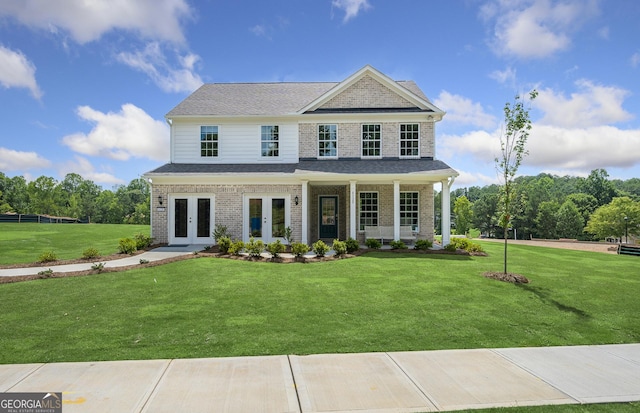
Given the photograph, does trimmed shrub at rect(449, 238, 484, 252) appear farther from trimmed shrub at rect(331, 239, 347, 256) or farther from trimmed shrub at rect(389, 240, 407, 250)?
trimmed shrub at rect(331, 239, 347, 256)

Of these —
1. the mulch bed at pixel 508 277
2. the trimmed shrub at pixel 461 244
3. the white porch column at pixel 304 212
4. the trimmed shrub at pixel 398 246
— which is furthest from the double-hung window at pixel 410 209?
the mulch bed at pixel 508 277

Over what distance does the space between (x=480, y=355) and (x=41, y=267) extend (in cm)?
1340

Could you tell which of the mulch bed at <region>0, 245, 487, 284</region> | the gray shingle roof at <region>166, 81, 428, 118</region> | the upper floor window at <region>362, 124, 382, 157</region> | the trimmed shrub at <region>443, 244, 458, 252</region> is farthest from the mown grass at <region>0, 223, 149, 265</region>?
the trimmed shrub at <region>443, 244, 458, 252</region>

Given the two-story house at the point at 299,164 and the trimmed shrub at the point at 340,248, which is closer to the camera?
the trimmed shrub at the point at 340,248

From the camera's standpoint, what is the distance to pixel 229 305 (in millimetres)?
7668

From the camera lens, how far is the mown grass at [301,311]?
223 inches

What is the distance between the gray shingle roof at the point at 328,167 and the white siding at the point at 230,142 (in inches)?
17.1

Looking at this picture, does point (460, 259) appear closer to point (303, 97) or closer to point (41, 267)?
point (303, 97)

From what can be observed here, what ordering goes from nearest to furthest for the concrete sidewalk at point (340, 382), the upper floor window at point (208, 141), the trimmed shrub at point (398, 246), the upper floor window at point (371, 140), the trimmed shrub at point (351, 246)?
the concrete sidewalk at point (340, 382) → the trimmed shrub at point (351, 246) → the trimmed shrub at point (398, 246) → the upper floor window at point (371, 140) → the upper floor window at point (208, 141)

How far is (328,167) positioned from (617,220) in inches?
2107

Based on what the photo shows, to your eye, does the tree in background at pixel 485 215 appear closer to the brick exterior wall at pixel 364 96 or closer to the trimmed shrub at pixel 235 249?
the brick exterior wall at pixel 364 96

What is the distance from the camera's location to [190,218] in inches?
695

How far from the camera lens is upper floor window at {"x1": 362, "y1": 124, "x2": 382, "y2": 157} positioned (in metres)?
18.6

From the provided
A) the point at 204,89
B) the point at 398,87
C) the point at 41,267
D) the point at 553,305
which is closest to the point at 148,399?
the point at 553,305
